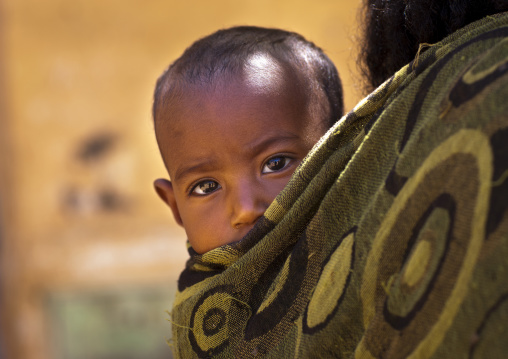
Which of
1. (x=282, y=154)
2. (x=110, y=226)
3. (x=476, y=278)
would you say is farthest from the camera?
(x=110, y=226)

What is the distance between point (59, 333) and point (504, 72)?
5744 millimetres

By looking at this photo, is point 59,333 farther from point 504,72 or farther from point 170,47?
point 504,72

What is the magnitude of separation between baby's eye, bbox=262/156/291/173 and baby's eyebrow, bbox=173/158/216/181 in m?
0.15

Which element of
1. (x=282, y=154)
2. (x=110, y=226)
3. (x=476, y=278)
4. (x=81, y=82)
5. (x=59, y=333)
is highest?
(x=81, y=82)

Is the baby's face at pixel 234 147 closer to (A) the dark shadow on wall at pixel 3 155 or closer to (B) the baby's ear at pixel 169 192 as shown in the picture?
(B) the baby's ear at pixel 169 192

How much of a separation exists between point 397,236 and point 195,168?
923 millimetres

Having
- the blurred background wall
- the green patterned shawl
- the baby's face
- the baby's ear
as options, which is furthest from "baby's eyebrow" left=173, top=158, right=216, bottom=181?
the blurred background wall

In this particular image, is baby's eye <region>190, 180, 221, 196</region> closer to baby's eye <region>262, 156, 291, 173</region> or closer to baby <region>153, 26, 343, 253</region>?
baby <region>153, 26, 343, 253</region>

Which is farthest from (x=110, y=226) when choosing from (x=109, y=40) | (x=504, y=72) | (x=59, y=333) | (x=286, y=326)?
(x=504, y=72)

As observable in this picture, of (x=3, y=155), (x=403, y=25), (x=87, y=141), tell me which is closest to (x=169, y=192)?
(x=403, y=25)

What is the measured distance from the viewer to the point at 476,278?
89cm

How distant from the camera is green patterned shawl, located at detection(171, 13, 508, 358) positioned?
0.91 metres

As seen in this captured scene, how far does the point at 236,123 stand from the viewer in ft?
5.95

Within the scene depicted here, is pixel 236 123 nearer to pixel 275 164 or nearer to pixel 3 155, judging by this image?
pixel 275 164
